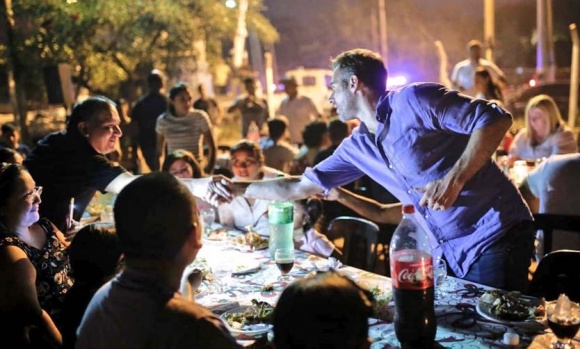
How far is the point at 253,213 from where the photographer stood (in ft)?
15.8

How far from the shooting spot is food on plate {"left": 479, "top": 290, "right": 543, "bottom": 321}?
248 cm

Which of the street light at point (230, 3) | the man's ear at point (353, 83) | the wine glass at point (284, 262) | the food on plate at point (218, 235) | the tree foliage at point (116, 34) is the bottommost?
the food on plate at point (218, 235)

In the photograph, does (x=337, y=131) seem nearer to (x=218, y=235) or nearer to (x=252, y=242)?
(x=218, y=235)

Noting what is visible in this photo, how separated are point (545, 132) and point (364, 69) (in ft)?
13.3

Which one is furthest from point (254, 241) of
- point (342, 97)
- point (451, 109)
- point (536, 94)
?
point (536, 94)

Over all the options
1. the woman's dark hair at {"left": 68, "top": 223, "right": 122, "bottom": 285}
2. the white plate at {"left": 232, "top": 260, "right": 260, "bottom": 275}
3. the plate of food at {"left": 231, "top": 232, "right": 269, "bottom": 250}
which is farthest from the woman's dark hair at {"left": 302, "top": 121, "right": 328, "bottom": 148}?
Answer: the woman's dark hair at {"left": 68, "top": 223, "right": 122, "bottom": 285}

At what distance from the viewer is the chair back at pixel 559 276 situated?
127 inches

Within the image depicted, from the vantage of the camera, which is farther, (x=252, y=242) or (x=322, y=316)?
(x=252, y=242)

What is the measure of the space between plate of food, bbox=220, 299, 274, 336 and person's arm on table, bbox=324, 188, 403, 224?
1591 millimetres

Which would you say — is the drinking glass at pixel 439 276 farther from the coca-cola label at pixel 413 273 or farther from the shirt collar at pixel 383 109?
the shirt collar at pixel 383 109

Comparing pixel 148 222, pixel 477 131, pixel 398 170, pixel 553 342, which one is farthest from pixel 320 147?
pixel 148 222

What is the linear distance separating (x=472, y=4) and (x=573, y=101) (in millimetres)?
18348

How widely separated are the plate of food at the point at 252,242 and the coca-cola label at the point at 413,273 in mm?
1833

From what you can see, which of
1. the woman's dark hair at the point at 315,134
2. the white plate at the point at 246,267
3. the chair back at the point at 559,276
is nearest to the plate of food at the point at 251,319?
the white plate at the point at 246,267
